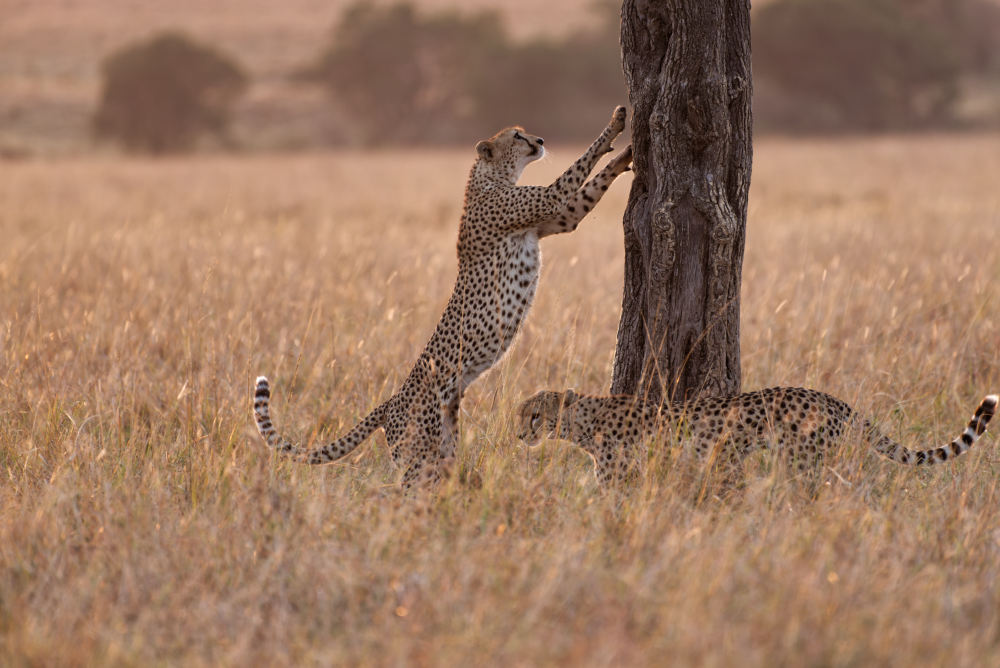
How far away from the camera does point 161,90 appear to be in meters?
27.5

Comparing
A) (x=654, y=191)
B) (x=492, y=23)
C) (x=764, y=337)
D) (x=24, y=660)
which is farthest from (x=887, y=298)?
(x=492, y=23)

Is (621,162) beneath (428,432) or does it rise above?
above

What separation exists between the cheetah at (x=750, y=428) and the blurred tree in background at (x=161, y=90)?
26.5 m

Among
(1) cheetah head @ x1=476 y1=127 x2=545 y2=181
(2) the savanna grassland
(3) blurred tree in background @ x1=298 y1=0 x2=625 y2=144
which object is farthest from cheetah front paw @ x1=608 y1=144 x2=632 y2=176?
(3) blurred tree in background @ x1=298 y1=0 x2=625 y2=144

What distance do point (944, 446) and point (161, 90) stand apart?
27.3 m

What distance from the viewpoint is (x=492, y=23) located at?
32.1 metres

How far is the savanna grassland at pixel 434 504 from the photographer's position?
92.4 inches

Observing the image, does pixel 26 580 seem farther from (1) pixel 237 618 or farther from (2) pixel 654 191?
(2) pixel 654 191

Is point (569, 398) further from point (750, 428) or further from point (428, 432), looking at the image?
point (750, 428)

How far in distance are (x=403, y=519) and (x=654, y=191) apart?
56.4 inches

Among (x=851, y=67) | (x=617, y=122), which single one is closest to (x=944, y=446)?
(x=617, y=122)

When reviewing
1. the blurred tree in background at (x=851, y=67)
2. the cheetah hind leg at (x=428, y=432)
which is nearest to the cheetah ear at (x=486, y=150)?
the cheetah hind leg at (x=428, y=432)

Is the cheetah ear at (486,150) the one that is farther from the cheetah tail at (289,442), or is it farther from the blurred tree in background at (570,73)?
the blurred tree in background at (570,73)

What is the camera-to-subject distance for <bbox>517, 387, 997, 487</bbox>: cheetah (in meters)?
3.21
